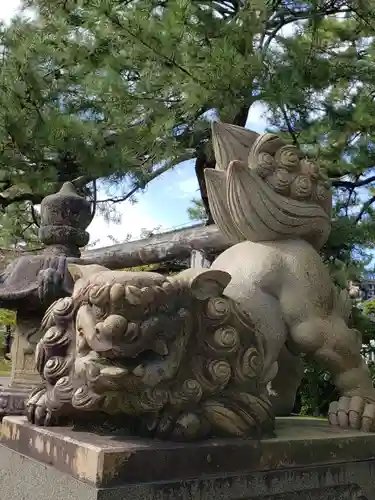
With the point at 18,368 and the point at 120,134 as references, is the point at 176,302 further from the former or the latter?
the point at 120,134

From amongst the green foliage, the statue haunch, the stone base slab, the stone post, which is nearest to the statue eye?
the statue haunch

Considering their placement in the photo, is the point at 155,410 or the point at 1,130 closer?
the point at 155,410

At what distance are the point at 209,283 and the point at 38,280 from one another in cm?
181

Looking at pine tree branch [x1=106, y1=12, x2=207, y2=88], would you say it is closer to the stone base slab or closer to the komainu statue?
the komainu statue

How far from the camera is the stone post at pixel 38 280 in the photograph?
306 centimetres

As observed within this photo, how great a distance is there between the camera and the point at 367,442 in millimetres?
1708

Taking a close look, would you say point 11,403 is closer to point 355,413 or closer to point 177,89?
point 355,413

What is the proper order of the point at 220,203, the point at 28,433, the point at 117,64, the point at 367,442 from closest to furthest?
1. the point at 28,433
2. the point at 367,442
3. the point at 220,203
4. the point at 117,64

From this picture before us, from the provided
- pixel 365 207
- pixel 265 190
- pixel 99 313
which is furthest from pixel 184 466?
pixel 365 207

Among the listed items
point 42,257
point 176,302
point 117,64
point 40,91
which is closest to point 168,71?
point 117,64

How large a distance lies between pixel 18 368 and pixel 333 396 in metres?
3.00

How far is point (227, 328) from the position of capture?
153 cm

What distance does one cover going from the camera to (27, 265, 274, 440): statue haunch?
133cm

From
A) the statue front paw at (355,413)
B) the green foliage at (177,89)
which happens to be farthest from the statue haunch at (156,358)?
the green foliage at (177,89)
